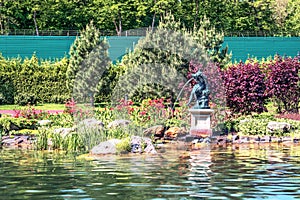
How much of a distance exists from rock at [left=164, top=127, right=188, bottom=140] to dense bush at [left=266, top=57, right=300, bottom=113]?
225 inches

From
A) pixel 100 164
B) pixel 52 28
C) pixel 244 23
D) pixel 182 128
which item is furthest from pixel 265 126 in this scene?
pixel 244 23

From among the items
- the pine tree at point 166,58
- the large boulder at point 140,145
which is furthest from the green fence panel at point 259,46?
the large boulder at point 140,145

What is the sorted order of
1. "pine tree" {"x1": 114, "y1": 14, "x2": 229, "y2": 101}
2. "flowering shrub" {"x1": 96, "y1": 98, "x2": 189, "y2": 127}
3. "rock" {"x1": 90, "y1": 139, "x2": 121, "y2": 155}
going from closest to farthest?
"rock" {"x1": 90, "y1": 139, "x2": 121, "y2": 155}
"flowering shrub" {"x1": 96, "y1": 98, "x2": 189, "y2": 127}
"pine tree" {"x1": 114, "y1": 14, "x2": 229, "y2": 101}

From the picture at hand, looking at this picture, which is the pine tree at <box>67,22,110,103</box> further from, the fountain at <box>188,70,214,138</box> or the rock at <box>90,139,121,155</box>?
the rock at <box>90,139,121,155</box>

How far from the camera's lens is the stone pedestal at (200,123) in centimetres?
2600

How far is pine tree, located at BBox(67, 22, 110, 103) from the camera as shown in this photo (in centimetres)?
3875

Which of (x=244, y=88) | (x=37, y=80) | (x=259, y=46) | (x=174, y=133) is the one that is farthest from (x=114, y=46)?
(x=174, y=133)

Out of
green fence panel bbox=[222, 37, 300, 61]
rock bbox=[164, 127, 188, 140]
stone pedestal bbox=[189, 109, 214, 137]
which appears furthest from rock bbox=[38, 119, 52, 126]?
green fence panel bbox=[222, 37, 300, 61]

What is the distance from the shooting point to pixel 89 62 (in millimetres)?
39188

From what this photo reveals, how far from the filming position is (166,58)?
112 ft

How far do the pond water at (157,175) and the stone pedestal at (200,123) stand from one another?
3.86m

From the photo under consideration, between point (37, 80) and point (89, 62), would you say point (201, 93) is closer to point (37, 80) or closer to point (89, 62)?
point (89, 62)

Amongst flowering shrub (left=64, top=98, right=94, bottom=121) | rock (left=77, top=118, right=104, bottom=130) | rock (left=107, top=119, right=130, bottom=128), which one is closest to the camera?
rock (left=77, top=118, right=104, bottom=130)

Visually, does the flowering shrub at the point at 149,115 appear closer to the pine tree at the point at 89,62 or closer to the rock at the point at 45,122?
the rock at the point at 45,122
